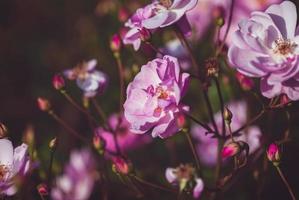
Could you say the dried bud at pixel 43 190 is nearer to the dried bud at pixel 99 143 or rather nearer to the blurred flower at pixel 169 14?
the dried bud at pixel 99 143

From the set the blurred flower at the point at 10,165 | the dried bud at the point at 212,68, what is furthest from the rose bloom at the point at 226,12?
the blurred flower at the point at 10,165

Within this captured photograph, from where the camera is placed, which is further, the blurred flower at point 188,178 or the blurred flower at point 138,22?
the blurred flower at point 138,22

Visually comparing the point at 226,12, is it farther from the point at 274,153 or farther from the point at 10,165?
the point at 10,165

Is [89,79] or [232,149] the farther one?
[89,79]

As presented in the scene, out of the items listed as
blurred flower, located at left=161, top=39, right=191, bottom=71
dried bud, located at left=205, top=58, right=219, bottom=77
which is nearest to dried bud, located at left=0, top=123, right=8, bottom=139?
dried bud, located at left=205, top=58, right=219, bottom=77

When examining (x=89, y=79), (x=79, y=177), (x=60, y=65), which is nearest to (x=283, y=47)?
(x=89, y=79)

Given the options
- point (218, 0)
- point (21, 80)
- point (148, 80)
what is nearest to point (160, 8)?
point (148, 80)

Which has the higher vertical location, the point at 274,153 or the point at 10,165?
the point at 10,165
